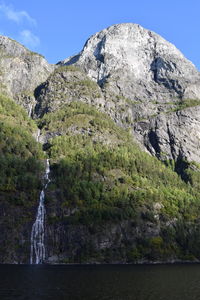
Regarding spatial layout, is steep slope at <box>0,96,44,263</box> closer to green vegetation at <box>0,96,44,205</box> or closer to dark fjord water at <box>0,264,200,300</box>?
green vegetation at <box>0,96,44,205</box>

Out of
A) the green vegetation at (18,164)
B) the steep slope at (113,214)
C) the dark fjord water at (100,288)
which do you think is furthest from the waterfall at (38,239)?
the dark fjord water at (100,288)

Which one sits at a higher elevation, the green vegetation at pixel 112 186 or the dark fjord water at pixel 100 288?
the green vegetation at pixel 112 186

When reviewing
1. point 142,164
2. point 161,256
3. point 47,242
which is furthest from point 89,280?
point 142,164

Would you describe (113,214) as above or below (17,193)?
below

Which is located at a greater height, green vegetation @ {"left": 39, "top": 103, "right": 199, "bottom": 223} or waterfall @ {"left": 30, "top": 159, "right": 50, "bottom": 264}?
green vegetation @ {"left": 39, "top": 103, "right": 199, "bottom": 223}

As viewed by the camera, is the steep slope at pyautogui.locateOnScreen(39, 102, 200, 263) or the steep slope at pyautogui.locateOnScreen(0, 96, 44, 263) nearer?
the steep slope at pyautogui.locateOnScreen(0, 96, 44, 263)

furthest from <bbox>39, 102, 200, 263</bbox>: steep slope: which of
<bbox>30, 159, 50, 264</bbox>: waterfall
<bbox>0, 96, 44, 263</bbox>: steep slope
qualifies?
<bbox>0, 96, 44, 263</bbox>: steep slope

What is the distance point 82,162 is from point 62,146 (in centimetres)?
2473

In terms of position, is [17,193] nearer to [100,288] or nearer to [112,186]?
[112,186]

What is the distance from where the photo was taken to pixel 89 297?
2052 inches

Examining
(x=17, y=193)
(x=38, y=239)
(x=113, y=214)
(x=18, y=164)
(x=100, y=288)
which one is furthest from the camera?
(x=18, y=164)

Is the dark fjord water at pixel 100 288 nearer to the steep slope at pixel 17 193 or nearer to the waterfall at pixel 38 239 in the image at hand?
the waterfall at pixel 38 239

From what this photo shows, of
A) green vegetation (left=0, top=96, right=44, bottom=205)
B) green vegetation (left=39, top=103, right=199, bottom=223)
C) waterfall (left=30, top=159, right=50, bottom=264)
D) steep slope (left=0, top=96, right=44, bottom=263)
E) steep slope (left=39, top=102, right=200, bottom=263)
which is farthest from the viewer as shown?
green vegetation (left=39, top=103, right=199, bottom=223)

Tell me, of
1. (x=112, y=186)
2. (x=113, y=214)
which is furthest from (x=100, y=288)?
(x=112, y=186)
